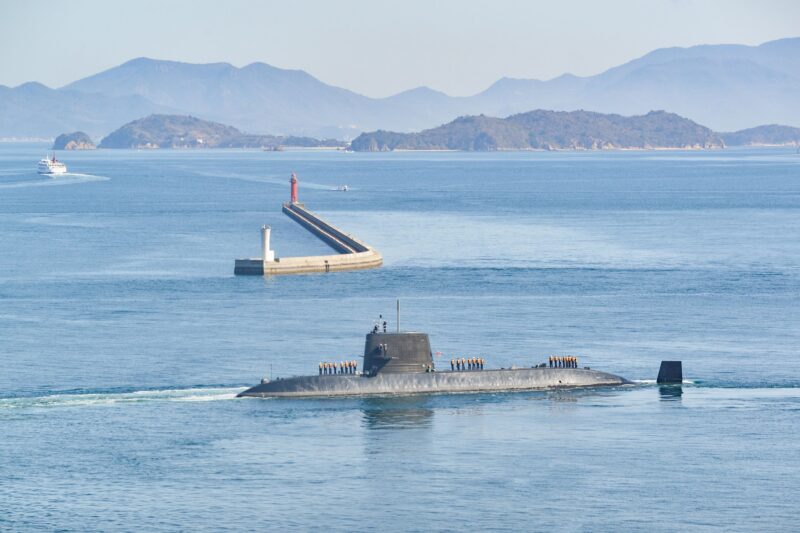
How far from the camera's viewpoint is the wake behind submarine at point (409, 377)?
2820 inches

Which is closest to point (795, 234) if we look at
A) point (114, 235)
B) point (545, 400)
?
point (114, 235)

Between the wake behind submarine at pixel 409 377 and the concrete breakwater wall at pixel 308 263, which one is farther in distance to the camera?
the concrete breakwater wall at pixel 308 263

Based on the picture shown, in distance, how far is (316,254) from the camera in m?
147

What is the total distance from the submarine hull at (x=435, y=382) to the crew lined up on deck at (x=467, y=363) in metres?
2.11

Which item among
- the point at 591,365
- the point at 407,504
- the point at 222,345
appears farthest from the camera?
the point at 222,345

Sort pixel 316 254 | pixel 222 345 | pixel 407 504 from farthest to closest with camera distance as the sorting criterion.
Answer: pixel 316 254 < pixel 222 345 < pixel 407 504

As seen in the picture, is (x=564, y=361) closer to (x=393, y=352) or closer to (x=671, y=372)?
(x=671, y=372)

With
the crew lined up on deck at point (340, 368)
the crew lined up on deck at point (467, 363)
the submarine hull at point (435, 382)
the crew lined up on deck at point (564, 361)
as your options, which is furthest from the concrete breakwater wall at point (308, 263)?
the submarine hull at point (435, 382)

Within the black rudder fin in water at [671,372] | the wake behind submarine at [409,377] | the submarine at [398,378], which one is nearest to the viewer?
the submarine at [398,378]

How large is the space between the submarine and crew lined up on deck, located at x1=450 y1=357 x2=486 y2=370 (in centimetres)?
138

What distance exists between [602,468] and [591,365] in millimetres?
22298

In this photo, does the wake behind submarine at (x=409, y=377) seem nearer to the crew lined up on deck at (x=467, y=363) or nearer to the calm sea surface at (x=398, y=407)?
the crew lined up on deck at (x=467, y=363)

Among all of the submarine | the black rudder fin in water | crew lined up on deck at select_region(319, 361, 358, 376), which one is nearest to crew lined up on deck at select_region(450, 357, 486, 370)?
the submarine

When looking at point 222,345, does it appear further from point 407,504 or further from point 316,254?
point 316,254
